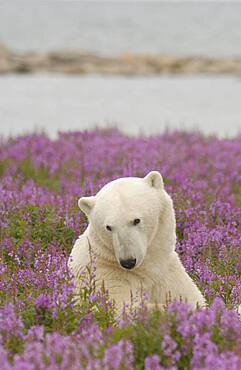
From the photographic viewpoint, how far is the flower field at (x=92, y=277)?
339 cm

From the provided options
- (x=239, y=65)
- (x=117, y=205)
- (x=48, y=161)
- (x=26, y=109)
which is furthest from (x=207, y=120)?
(x=117, y=205)

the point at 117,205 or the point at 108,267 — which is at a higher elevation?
the point at 117,205

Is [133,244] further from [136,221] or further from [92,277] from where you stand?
[92,277]

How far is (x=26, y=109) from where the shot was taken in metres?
22.5

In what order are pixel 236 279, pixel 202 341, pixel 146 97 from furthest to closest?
pixel 146 97, pixel 236 279, pixel 202 341

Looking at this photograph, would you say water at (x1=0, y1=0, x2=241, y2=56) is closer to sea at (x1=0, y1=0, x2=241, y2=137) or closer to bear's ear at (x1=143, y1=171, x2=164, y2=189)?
sea at (x1=0, y1=0, x2=241, y2=137)

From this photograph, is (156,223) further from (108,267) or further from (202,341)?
(202,341)

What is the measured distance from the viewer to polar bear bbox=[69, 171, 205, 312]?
4.20 metres

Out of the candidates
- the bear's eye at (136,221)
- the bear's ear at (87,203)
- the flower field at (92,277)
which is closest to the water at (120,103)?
the flower field at (92,277)

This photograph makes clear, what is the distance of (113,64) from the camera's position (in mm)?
35000

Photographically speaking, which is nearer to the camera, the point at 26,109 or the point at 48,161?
the point at 48,161

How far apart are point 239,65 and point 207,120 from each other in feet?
47.7

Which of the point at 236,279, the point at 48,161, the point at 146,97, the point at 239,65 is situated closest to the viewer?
the point at 236,279

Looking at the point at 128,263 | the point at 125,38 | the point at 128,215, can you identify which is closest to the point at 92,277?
the point at 128,263
